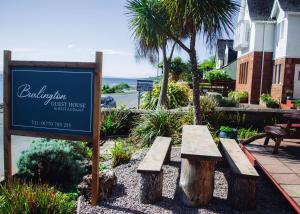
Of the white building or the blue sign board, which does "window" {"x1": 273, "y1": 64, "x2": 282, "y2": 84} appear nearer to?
the white building

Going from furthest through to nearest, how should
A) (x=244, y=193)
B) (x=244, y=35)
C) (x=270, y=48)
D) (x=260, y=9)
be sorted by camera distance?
(x=244, y=35), (x=260, y=9), (x=270, y=48), (x=244, y=193)

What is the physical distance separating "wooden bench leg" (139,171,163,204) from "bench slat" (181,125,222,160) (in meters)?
0.49

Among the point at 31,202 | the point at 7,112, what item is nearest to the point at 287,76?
the point at 7,112

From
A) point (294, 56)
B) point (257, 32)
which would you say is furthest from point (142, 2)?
point (257, 32)

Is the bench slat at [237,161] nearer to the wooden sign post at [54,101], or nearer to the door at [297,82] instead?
the wooden sign post at [54,101]

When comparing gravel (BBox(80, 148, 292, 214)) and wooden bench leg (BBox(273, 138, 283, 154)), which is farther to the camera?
wooden bench leg (BBox(273, 138, 283, 154))

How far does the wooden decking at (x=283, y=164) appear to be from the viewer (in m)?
4.60

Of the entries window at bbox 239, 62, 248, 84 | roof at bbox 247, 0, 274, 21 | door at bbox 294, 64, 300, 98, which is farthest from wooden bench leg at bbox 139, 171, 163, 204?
window at bbox 239, 62, 248, 84

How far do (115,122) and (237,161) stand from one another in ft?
19.5

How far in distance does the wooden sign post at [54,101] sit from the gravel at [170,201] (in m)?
0.32

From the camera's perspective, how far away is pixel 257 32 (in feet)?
70.9

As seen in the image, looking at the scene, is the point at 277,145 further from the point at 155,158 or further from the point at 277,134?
the point at 155,158

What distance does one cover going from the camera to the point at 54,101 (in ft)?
15.2

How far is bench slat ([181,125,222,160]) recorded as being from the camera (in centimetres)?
412
